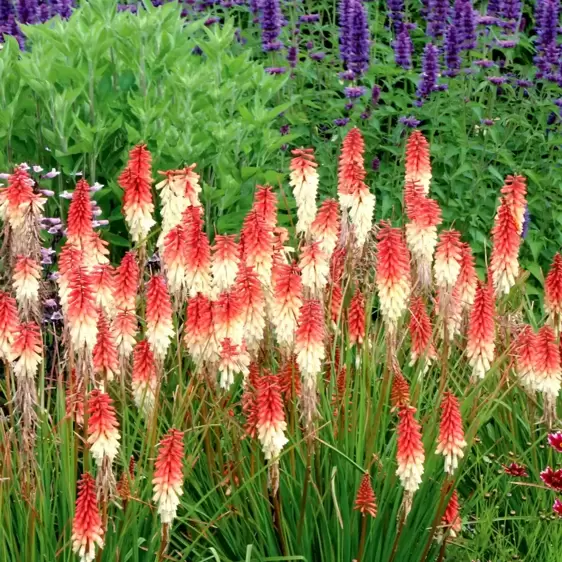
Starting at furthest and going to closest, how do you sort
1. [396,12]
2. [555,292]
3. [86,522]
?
[396,12] < [555,292] < [86,522]

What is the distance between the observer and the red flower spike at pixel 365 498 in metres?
3.82

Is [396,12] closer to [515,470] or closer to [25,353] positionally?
[515,470]

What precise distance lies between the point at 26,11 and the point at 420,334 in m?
4.67

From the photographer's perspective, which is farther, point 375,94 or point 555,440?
point 375,94

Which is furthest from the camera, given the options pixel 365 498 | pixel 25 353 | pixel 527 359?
pixel 527 359

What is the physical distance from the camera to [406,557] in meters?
4.27

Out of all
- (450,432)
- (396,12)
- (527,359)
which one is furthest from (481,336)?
(396,12)

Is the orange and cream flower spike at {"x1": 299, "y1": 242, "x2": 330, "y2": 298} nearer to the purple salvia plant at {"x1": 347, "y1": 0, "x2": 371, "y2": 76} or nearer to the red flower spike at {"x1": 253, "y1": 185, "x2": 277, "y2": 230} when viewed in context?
the red flower spike at {"x1": 253, "y1": 185, "x2": 277, "y2": 230}

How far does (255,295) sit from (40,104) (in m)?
3.12

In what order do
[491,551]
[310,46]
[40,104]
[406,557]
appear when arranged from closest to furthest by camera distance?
[406,557]
[491,551]
[40,104]
[310,46]

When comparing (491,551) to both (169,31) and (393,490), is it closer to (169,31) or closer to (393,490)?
(393,490)

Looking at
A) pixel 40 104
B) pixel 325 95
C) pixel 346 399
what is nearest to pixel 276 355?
pixel 346 399

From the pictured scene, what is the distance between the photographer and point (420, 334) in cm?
443

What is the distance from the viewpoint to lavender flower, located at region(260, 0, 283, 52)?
8.20 metres
